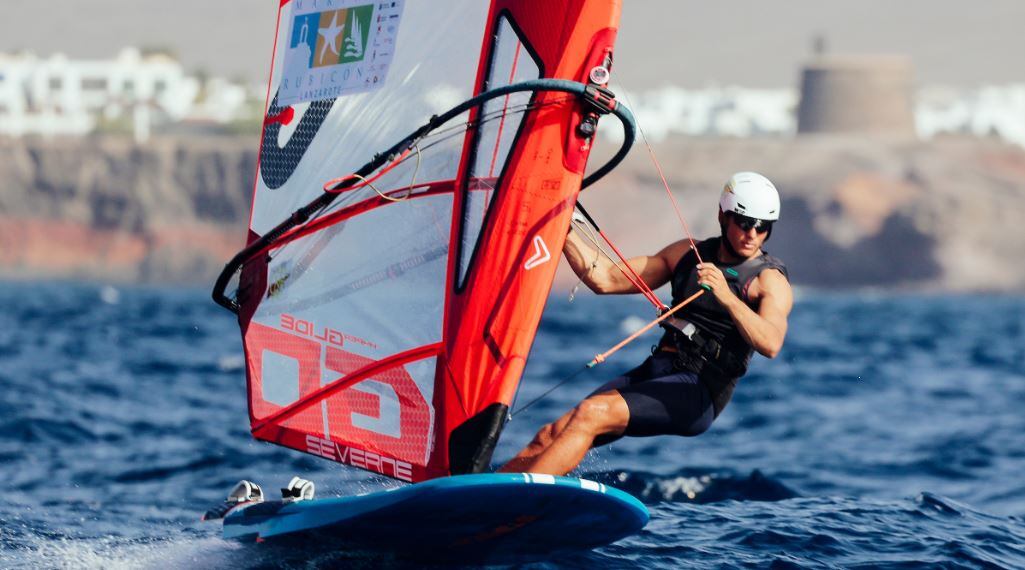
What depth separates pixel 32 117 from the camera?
128750 mm

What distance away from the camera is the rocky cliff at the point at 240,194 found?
304 ft

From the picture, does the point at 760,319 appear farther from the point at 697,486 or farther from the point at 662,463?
the point at 662,463

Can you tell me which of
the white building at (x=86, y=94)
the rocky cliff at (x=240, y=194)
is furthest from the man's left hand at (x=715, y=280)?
the white building at (x=86, y=94)

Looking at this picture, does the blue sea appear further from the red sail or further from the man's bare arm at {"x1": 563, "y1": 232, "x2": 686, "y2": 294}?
the man's bare arm at {"x1": 563, "y1": 232, "x2": 686, "y2": 294}

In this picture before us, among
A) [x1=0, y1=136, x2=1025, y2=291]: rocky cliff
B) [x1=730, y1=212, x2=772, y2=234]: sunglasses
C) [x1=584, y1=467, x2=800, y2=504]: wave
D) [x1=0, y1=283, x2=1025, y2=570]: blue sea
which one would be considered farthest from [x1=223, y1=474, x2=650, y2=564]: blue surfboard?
[x1=0, y1=136, x2=1025, y2=291]: rocky cliff

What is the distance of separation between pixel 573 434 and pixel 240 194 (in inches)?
3661

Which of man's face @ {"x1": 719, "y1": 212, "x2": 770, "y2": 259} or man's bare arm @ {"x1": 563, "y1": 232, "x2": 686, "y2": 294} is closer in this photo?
man's face @ {"x1": 719, "y1": 212, "x2": 770, "y2": 259}

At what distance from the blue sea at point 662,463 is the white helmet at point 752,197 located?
1.79 meters

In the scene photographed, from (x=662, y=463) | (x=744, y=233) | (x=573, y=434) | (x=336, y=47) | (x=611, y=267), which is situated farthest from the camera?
(x=662, y=463)

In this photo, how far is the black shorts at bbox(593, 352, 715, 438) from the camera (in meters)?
6.71

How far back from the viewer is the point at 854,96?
108 metres

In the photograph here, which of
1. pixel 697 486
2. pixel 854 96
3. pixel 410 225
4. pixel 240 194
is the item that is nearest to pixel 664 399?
pixel 410 225

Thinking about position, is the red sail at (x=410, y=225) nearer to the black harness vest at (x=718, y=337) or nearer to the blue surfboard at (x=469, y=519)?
the blue surfboard at (x=469, y=519)

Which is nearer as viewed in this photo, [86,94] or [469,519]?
[469,519]
